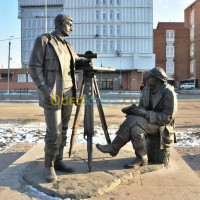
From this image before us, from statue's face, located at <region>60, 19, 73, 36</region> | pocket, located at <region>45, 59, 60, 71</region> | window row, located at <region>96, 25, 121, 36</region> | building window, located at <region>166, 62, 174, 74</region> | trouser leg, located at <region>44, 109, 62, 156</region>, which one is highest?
window row, located at <region>96, 25, 121, 36</region>

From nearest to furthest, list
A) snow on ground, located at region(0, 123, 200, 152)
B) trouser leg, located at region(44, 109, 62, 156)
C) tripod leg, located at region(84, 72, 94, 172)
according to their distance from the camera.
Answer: trouser leg, located at region(44, 109, 62, 156)
tripod leg, located at region(84, 72, 94, 172)
snow on ground, located at region(0, 123, 200, 152)

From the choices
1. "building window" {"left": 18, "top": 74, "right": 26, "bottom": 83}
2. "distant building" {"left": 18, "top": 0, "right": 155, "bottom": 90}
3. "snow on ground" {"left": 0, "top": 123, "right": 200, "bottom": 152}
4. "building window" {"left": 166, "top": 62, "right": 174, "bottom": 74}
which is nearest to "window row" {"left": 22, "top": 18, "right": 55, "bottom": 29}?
"distant building" {"left": 18, "top": 0, "right": 155, "bottom": 90}

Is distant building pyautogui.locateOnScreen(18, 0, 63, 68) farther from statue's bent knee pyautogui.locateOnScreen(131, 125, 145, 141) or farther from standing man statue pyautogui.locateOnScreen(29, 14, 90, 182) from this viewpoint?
statue's bent knee pyautogui.locateOnScreen(131, 125, 145, 141)

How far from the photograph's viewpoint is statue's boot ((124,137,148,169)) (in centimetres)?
412

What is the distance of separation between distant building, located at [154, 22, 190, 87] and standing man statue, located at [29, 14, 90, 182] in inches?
2510

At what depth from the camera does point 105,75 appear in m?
53.7

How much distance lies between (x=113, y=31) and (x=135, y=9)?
552 centimetres

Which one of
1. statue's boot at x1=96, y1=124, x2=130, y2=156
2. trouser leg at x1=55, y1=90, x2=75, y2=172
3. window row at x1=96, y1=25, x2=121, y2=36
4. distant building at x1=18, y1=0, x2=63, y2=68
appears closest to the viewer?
trouser leg at x1=55, y1=90, x2=75, y2=172

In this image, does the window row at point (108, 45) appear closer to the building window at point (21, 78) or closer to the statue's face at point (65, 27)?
the building window at point (21, 78)

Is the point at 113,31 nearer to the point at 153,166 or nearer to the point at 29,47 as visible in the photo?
the point at 29,47

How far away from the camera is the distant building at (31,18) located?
201 ft

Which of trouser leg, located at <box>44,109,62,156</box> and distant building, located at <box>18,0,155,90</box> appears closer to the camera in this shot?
trouser leg, located at <box>44,109,62,156</box>

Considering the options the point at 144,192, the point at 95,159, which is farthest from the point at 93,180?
the point at 95,159

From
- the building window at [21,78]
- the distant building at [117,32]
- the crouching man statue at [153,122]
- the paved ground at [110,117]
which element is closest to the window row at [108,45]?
the distant building at [117,32]
